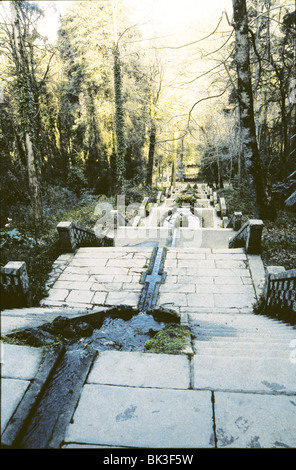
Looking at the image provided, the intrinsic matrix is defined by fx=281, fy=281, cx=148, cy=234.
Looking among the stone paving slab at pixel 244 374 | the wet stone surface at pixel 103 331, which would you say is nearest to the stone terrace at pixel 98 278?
the wet stone surface at pixel 103 331

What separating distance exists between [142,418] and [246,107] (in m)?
7.87

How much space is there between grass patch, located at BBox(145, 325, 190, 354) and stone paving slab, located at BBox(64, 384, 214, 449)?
0.73 metres

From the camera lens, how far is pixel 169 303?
5688mm

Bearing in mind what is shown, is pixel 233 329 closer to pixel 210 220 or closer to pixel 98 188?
pixel 210 220

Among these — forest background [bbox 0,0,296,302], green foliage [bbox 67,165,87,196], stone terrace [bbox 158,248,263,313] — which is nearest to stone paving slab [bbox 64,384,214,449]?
stone terrace [bbox 158,248,263,313]

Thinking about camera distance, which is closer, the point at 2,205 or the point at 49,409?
the point at 49,409

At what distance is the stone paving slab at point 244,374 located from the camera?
2598 millimetres

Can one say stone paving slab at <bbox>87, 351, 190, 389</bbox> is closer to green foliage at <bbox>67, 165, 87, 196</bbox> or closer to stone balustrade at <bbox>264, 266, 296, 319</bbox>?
stone balustrade at <bbox>264, 266, 296, 319</bbox>

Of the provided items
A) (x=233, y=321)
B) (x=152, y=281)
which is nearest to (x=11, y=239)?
(x=152, y=281)

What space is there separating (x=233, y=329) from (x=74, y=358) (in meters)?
2.60

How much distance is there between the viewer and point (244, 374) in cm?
276

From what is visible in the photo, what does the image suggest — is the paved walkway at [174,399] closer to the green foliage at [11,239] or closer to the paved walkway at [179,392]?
the paved walkway at [179,392]

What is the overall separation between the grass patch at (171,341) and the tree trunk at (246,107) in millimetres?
6055
